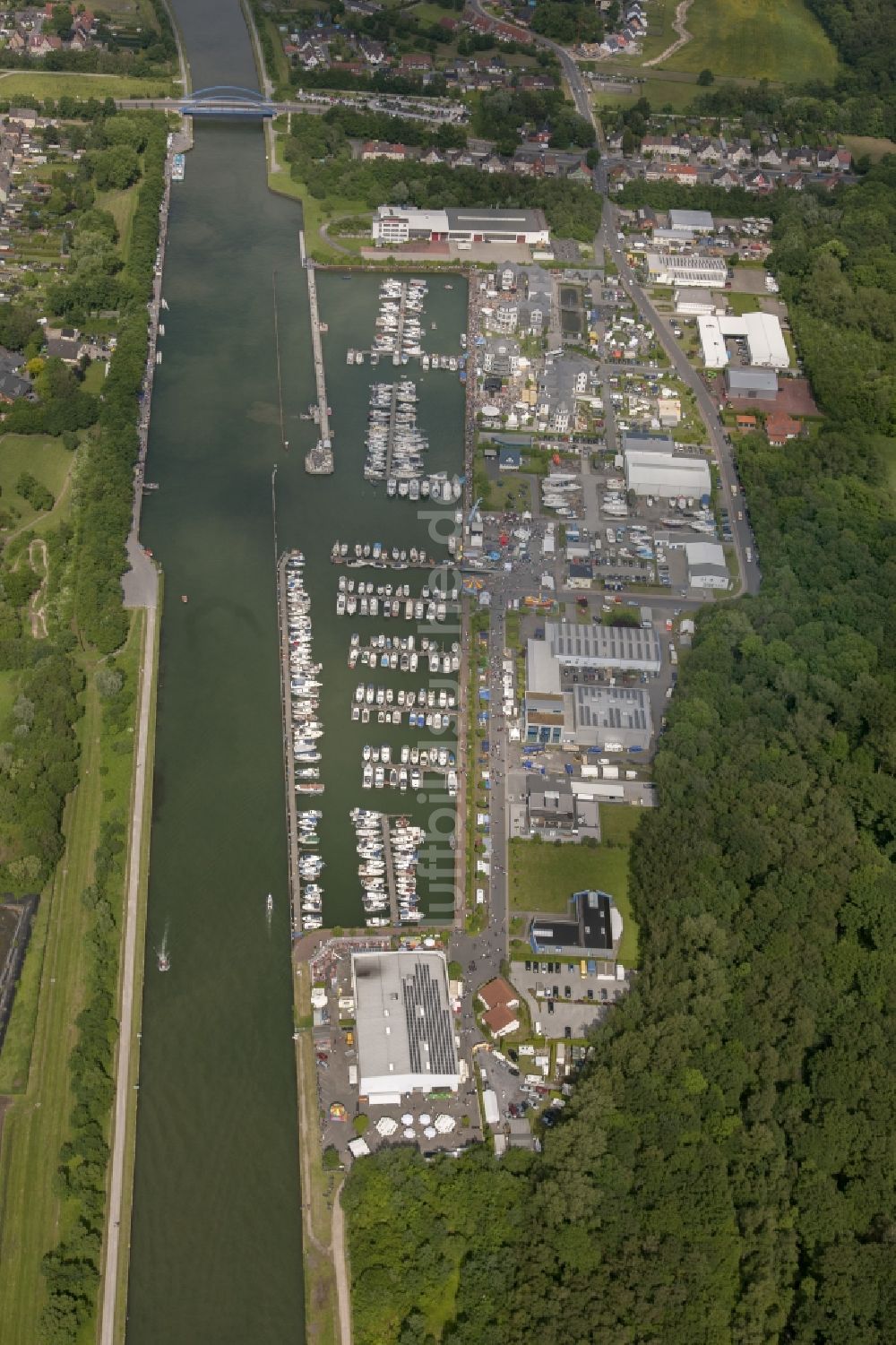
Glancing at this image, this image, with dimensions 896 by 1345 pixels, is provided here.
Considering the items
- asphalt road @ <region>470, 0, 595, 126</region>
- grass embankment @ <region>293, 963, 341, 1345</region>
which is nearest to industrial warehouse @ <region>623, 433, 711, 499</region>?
grass embankment @ <region>293, 963, 341, 1345</region>

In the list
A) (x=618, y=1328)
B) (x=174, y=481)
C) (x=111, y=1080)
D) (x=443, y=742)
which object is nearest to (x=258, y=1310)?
(x=111, y=1080)

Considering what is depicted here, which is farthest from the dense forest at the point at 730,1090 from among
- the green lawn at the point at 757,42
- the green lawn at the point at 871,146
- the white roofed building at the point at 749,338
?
the green lawn at the point at 757,42

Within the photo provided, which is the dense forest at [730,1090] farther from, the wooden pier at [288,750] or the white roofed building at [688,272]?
the white roofed building at [688,272]

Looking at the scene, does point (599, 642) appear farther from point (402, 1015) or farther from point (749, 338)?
point (749, 338)

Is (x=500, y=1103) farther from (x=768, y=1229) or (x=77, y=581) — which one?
(x=77, y=581)

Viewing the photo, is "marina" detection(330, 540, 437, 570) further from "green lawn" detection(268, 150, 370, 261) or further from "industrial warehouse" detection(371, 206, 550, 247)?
"industrial warehouse" detection(371, 206, 550, 247)

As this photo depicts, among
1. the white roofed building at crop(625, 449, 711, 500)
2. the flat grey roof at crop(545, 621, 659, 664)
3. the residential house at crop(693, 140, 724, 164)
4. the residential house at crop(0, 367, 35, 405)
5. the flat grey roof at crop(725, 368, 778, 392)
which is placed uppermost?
the residential house at crop(693, 140, 724, 164)
